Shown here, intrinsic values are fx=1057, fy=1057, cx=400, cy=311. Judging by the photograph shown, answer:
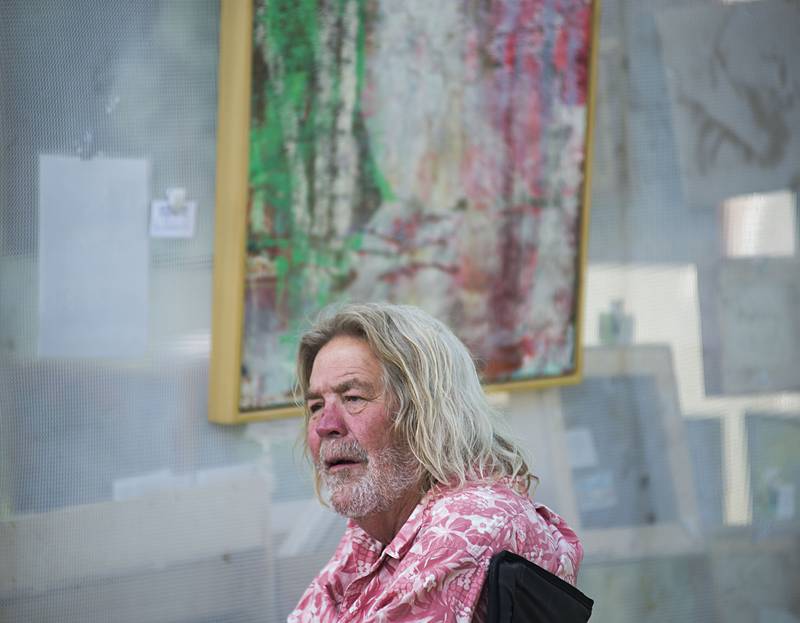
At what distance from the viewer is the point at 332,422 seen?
7.94ft

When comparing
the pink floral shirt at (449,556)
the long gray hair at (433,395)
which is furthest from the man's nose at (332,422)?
the pink floral shirt at (449,556)

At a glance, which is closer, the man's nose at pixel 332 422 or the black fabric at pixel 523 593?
the black fabric at pixel 523 593

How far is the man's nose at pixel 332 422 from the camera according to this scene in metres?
2.42

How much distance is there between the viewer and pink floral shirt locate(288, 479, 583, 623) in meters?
2.11

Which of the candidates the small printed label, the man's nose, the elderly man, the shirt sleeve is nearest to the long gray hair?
the elderly man

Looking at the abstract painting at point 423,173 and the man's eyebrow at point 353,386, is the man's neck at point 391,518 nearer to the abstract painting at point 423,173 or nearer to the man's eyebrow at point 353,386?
the man's eyebrow at point 353,386

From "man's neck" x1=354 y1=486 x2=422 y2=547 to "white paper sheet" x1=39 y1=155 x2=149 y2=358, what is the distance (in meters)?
0.97

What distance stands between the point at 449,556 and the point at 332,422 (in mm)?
456

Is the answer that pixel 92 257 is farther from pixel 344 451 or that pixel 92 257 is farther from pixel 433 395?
pixel 433 395

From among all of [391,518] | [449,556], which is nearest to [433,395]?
[391,518]

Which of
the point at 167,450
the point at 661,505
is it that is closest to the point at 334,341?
the point at 167,450

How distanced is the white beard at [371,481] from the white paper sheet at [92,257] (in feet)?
2.98

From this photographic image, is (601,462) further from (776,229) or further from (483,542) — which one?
(483,542)

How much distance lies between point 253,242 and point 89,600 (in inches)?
43.7
